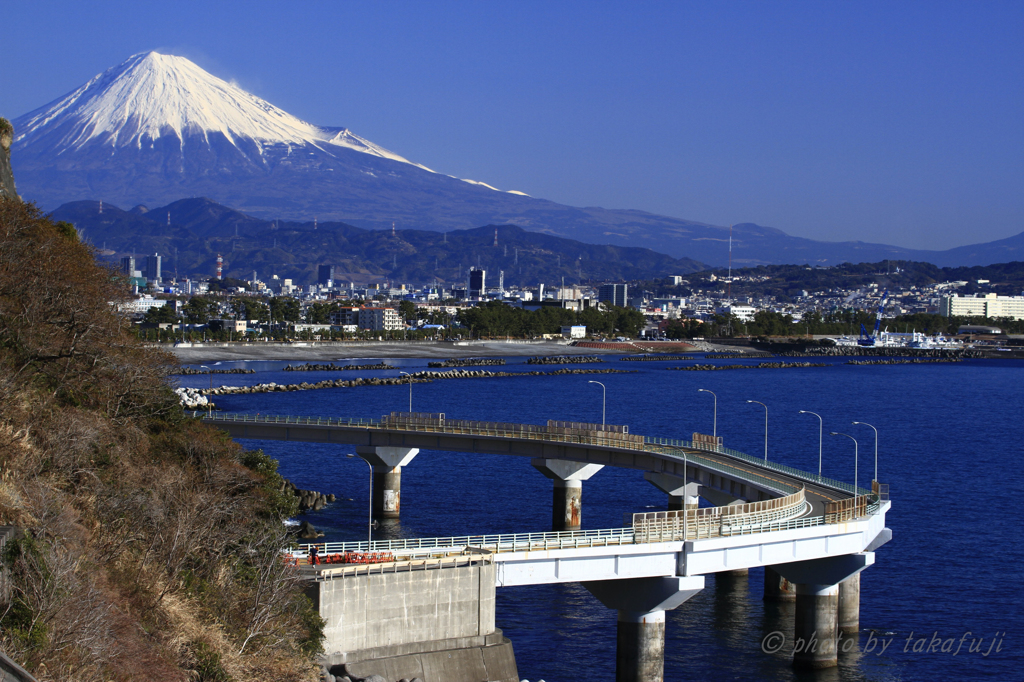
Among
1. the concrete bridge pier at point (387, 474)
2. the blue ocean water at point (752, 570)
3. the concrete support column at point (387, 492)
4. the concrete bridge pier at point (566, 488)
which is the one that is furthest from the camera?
the concrete bridge pier at point (387, 474)

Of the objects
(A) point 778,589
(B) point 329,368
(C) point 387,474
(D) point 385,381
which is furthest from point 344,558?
(B) point 329,368

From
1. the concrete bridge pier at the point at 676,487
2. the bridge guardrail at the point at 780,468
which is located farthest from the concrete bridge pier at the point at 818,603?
the concrete bridge pier at the point at 676,487

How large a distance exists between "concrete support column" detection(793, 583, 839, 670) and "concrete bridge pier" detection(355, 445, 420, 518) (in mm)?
26833

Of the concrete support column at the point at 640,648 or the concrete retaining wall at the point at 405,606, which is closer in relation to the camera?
the concrete retaining wall at the point at 405,606

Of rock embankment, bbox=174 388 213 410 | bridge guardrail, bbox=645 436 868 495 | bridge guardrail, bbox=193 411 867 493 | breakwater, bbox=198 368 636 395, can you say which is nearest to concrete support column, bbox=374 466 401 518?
bridge guardrail, bbox=193 411 867 493

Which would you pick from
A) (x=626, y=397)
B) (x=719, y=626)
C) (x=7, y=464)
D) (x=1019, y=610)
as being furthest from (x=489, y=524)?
(x=626, y=397)

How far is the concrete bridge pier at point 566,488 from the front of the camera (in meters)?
57.8

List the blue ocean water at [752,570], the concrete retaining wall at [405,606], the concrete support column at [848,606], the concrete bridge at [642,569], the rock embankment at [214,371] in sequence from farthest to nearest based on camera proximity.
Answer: the rock embankment at [214,371], the concrete support column at [848,606], the blue ocean water at [752,570], the concrete bridge at [642,569], the concrete retaining wall at [405,606]

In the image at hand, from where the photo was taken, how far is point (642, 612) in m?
37.2

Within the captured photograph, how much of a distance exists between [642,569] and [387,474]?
97.1 ft

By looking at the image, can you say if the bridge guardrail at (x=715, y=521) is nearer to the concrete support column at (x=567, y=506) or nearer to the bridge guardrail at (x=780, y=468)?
the bridge guardrail at (x=780, y=468)

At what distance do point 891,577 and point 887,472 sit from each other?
3120cm

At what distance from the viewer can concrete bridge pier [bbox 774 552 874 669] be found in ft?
131

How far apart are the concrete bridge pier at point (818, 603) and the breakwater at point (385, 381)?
8033 cm
